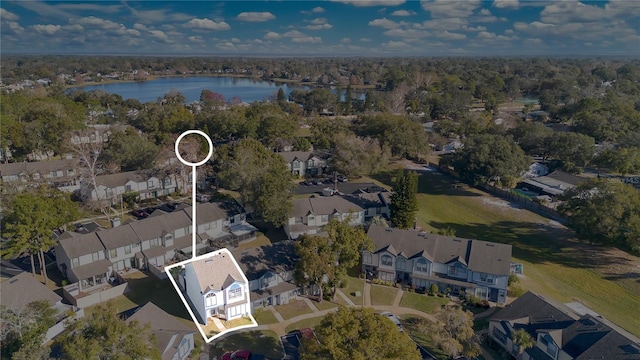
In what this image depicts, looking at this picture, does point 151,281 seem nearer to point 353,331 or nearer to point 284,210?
point 284,210

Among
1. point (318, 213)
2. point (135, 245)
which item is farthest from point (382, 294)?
point (135, 245)

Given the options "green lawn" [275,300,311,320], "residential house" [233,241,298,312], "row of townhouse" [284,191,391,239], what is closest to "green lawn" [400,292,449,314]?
"green lawn" [275,300,311,320]

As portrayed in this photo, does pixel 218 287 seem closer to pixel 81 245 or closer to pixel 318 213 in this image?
pixel 81 245

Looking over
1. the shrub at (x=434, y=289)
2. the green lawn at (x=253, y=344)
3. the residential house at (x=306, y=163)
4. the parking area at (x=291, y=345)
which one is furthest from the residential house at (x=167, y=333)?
the residential house at (x=306, y=163)

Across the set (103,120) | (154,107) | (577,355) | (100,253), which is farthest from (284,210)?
(103,120)

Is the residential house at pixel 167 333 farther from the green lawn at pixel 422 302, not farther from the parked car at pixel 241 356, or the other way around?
the green lawn at pixel 422 302

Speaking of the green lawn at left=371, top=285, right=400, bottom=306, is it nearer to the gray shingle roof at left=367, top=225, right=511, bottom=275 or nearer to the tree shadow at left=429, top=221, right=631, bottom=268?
the gray shingle roof at left=367, top=225, right=511, bottom=275
